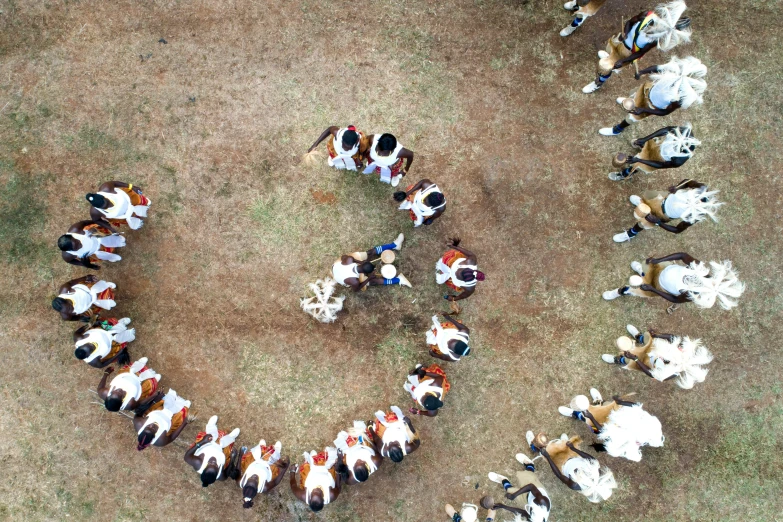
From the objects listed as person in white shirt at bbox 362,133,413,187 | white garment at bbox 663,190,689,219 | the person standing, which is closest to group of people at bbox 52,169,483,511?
person in white shirt at bbox 362,133,413,187

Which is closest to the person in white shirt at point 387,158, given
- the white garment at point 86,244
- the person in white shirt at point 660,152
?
the person in white shirt at point 660,152

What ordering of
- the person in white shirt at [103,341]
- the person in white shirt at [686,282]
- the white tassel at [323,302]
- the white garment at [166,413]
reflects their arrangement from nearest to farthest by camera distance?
the person in white shirt at [686,282] < the person in white shirt at [103,341] < the white garment at [166,413] < the white tassel at [323,302]

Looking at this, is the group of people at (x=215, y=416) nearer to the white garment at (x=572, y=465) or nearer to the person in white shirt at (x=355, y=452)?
the person in white shirt at (x=355, y=452)

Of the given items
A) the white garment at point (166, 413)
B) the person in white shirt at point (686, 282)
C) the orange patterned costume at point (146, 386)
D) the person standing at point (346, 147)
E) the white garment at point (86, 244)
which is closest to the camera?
the person in white shirt at point (686, 282)

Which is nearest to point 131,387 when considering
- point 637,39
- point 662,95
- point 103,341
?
point 103,341

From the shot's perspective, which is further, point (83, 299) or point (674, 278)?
point (83, 299)

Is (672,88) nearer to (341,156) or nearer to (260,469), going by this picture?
(341,156)
